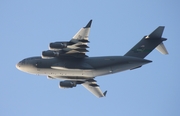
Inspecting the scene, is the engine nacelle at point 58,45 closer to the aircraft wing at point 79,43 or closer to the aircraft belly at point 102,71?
the aircraft wing at point 79,43

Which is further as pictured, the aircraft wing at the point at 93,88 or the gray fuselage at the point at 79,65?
the aircraft wing at the point at 93,88

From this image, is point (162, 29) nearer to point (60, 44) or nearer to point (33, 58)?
point (60, 44)

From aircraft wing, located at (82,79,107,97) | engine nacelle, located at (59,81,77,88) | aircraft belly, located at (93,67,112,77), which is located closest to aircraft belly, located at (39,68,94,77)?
aircraft belly, located at (93,67,112,77)

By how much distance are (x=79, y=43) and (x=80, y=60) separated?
134 cm

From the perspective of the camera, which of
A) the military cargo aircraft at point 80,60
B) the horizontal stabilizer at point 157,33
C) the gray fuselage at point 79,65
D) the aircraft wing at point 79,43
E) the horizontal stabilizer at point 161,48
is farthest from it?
the horizontal stabilizer at point 161,48

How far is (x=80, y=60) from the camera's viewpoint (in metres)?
18.6

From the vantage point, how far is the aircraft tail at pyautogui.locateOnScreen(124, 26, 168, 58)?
64.1 feet

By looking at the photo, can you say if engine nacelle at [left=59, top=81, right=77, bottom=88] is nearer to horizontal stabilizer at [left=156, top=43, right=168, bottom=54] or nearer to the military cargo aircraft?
the military cargo aircraft

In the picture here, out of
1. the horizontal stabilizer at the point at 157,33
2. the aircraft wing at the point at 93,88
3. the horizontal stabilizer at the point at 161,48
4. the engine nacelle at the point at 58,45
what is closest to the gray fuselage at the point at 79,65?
the engine nacelle at the point at 58,45

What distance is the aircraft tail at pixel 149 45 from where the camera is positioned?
19.5 meters

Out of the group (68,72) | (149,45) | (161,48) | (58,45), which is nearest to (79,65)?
(68,72)

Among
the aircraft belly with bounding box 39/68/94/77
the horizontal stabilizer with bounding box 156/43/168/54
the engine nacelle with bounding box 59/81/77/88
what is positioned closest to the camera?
the aircraft belly with bounding box 39/68/94/77

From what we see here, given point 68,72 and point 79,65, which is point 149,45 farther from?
point 68,72

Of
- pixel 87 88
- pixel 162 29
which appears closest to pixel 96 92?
pixel 87 88
